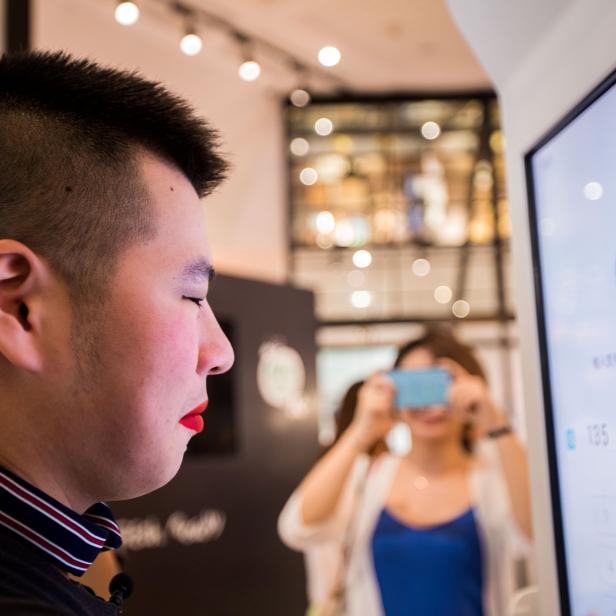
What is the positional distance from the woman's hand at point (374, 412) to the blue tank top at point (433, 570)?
30 centimetres

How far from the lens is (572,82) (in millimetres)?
831

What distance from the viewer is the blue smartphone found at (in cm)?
205

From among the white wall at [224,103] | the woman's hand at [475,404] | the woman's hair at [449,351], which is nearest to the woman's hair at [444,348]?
the woman's hair at [449,351]

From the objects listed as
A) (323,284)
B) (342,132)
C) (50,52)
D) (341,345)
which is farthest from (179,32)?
(50,52)

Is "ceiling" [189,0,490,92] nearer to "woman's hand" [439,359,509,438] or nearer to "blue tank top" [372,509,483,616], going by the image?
"woman's hand" [439,359,509,438]

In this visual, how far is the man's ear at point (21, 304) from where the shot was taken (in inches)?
24.8

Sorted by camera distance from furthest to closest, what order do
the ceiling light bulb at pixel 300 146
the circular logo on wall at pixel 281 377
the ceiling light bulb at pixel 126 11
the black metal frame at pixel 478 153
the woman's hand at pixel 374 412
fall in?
1. the ceiling light bulb at pixel 300 146
2. the black metal frame at pixel 478 153
3. the circular logo on wall at pixel 281 377
4. the ceiling light bulb at pixel 126 11
5. the woman's hand at pixel 374 412

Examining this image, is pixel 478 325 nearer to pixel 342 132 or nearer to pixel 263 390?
pixel 342 132

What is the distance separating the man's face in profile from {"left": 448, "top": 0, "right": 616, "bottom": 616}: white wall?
0.42 m

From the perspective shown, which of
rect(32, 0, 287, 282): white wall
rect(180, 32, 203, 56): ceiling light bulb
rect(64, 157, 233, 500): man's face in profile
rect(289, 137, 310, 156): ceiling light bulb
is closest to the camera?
rect(64, 157, 233, 500): man's face in profile

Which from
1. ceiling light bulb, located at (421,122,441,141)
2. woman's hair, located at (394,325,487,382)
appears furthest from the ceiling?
woman's hair, located at (394,325,487,382)

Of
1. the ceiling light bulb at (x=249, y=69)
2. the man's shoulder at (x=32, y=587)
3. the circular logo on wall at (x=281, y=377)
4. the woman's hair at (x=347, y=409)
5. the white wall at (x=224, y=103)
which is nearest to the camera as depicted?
the man's shoulder at (x=32, y=587)

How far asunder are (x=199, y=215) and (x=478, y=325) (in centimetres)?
506

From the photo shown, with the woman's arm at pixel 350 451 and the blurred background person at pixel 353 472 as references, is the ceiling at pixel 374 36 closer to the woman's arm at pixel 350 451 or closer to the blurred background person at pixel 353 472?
the blurred background person at pixel 353 472
